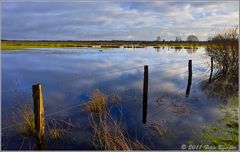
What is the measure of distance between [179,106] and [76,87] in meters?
6.38

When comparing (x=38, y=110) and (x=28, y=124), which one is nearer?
(x=38, y=110)

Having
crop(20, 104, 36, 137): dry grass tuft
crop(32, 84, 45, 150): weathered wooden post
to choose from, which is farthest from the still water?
crop(32, 84, 45, 150): weathered wooden post

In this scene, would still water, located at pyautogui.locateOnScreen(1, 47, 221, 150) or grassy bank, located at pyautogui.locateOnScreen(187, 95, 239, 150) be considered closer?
grassy bank, located at pyautogui.locateOnScreen(187, 95, 239, 150)

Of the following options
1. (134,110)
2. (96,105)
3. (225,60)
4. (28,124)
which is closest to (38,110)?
(28,124)

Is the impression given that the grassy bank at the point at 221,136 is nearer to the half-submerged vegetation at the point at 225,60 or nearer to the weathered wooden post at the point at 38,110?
the weathered wooden post at the point at 38,110

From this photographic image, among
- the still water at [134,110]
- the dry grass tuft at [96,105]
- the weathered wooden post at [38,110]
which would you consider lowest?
the still water at [134,110]

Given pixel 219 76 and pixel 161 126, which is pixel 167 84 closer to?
pixel 219 76

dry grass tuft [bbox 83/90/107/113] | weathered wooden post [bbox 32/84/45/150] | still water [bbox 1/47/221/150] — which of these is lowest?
still water [bbox 1/47/221/150]

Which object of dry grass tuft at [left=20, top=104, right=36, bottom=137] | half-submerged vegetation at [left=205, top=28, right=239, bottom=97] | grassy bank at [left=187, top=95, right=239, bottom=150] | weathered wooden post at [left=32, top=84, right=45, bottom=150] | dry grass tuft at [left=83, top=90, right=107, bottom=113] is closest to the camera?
weathered wooden post at [left=32, top=84, right=45, bottom=150]

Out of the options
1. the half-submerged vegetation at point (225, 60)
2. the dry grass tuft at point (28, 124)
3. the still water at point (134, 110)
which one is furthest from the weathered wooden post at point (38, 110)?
the half-submerged vegetation at point (225, 60)

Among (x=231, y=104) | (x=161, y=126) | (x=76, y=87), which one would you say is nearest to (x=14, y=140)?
(x=161, y=126)

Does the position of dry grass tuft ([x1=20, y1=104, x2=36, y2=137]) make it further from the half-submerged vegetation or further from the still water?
the half-submerged vegetation

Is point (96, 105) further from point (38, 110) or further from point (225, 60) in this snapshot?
point (225, 60)

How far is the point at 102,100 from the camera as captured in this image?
434 inches
